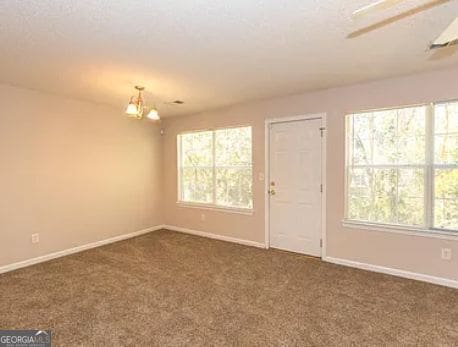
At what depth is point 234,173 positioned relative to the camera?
4891 mm

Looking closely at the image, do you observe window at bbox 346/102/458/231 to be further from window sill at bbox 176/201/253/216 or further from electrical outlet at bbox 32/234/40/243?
electrical outlet at bbox 32/234/40/243

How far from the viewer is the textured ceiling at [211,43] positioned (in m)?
1.89

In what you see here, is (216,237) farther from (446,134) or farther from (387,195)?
(446,134)

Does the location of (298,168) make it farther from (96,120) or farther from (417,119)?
(96,120)

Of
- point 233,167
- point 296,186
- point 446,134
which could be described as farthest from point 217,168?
point 446,134

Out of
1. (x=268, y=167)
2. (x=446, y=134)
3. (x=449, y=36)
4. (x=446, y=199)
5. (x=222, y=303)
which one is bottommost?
(x=222, y=303)

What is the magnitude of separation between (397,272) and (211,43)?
3.30 meters

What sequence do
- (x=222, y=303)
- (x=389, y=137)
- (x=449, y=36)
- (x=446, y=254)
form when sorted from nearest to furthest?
1. (x=449, y=36)
2. (x=222, y=303)
3. (x=446, y=254)
4. (x=389, y=137)

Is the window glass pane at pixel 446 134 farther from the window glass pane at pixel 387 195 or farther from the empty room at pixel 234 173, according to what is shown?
the window glass pane at pixel 387 195

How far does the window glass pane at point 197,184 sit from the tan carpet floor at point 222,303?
157 centimetres

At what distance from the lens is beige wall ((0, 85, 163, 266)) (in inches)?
141

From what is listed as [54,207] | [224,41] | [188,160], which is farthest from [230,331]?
[188,160]

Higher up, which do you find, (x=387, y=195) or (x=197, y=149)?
(x=197, y=149)

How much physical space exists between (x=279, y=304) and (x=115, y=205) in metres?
3.39
